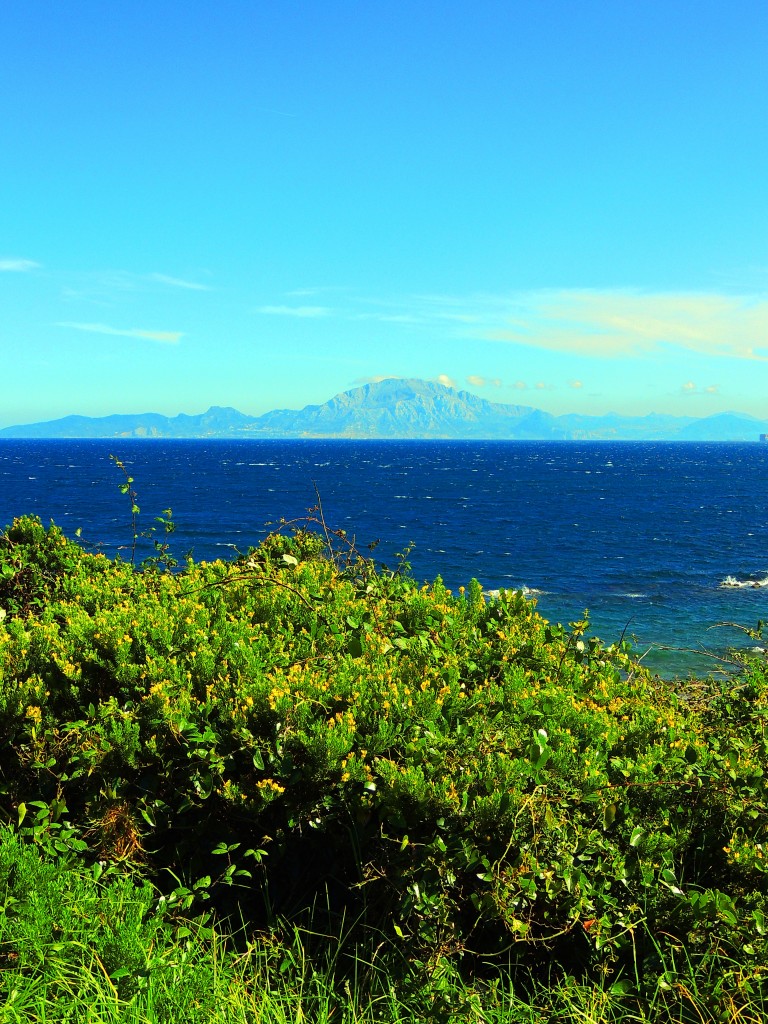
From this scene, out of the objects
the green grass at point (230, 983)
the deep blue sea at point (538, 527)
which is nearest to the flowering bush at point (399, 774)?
the green grass at point (230, 983)

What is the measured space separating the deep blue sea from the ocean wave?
0.19m

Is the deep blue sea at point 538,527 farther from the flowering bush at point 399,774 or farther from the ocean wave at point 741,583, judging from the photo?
the flowering bush at point 399,774

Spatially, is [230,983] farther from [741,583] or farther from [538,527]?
[538,527]

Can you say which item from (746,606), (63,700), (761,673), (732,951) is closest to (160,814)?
(63,700)

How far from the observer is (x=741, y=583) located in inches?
1598

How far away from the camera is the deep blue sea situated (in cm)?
3438

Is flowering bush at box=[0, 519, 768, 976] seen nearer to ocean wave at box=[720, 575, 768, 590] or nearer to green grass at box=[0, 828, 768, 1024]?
green grass at box=[0, 828, 768, 1024]

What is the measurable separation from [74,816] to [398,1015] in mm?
2081

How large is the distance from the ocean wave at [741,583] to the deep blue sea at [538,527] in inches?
7.6

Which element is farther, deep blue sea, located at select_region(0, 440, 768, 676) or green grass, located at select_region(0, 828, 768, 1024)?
deep blue sea, located at select_region(0, 440, 768, 676)

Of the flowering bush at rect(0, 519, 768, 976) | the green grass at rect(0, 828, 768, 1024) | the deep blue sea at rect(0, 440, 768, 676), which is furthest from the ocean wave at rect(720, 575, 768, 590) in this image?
the green grass at rect(0, 828, 768, 1024)

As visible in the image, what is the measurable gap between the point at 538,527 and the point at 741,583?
2508cm

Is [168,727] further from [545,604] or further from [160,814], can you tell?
[545,604]

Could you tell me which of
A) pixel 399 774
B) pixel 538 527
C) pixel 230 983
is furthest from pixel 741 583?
pixel 230 983
